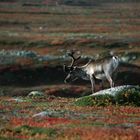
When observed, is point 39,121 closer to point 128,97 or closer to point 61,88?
point 128,97

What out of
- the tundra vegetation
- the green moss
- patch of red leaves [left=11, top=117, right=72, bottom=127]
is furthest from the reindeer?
patch of red leaves [left=11, top=117, right=72, bottom=127]

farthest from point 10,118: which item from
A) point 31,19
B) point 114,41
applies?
point 31,19

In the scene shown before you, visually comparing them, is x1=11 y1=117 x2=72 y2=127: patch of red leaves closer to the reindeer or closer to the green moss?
the green moss

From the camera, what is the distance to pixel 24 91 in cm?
5084

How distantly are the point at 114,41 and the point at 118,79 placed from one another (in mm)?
25162

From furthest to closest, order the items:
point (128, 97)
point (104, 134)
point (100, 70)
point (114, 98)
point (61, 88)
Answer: point (61, 88) < point (100, 70) < point (128, 97) < point (114, 98) < point (104, 134)

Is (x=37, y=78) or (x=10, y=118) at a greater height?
(x=10, y=118)

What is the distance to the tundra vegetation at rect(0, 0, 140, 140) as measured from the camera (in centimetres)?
2061

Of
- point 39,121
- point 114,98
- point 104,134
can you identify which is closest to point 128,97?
point 114,98

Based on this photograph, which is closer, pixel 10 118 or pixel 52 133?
pixel 52 133

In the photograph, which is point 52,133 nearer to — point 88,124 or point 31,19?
point 88,124

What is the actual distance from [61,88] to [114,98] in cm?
2249

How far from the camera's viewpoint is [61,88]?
52.1 m

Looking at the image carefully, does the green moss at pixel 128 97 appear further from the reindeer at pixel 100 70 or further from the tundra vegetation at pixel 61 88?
the reindeer at pixel 100 70
